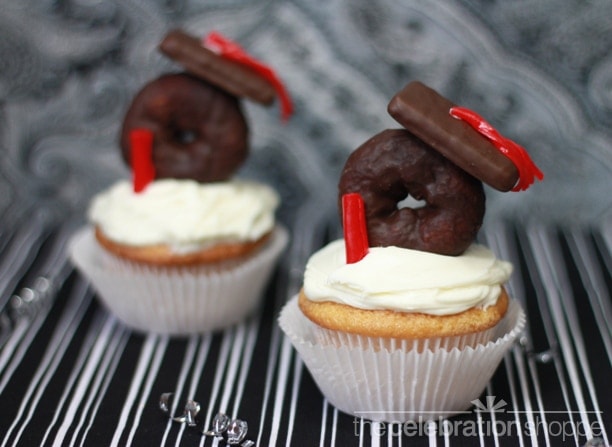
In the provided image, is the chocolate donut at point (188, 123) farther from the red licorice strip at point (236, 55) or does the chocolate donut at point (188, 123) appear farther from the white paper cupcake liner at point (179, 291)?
the white paper cupcake liner at point (179, 291)

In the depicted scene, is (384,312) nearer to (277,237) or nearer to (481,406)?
(481,406)

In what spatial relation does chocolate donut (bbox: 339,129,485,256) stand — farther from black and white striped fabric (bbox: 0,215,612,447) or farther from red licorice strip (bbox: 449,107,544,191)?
black and white striped fabric (bbox: 0,215,612,447)

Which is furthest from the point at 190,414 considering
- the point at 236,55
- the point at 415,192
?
the point at 236,55

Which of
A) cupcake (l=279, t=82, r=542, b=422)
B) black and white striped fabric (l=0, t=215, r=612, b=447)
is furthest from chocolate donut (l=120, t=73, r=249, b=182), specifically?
cupcake (l=279, t=82, r=542, b=422)

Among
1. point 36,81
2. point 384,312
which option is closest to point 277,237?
point 384,312

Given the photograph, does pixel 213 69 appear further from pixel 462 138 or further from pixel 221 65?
pixel 462 138

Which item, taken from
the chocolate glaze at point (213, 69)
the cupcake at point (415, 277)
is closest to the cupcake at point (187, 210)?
the chocolate glaze at point (213, 69)
